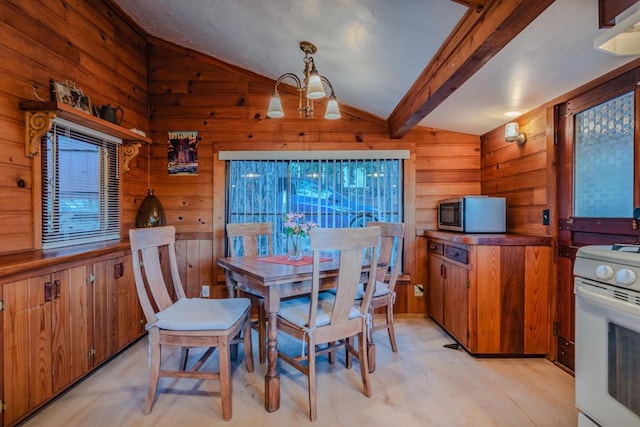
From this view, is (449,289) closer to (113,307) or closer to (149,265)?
(149,265)

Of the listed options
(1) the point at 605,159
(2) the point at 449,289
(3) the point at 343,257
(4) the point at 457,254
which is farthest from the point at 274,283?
(1) the point at 605,159

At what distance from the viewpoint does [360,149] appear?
3.51 meters

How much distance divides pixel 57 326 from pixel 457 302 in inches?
110

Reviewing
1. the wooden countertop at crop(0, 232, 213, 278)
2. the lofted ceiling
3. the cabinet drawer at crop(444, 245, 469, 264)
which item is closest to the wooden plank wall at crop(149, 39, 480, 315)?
the lofted ceiling

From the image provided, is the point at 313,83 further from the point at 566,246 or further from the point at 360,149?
the point at 566,246

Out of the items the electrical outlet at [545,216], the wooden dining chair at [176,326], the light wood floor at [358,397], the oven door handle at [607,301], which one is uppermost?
the electrical outlet at [545,216]

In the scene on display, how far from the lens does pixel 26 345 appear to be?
68.6 inches

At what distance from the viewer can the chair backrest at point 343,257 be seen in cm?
178

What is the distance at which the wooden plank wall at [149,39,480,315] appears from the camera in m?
3.50

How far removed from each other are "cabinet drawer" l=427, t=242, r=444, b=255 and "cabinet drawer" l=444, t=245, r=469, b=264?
0.31 ft

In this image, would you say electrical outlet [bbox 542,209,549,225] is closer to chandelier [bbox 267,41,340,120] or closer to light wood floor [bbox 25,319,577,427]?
light wood floor [bbox 25,319,577,427]

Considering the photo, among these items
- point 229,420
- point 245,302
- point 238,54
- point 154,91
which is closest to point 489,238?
point 245,302

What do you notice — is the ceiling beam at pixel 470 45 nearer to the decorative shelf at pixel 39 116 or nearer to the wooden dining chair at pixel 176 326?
the wooden dining chair at pixel 176 326

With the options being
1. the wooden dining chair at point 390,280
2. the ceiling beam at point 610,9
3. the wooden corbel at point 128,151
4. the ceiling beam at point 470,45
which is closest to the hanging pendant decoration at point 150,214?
the wooden corbel at point 128,151
